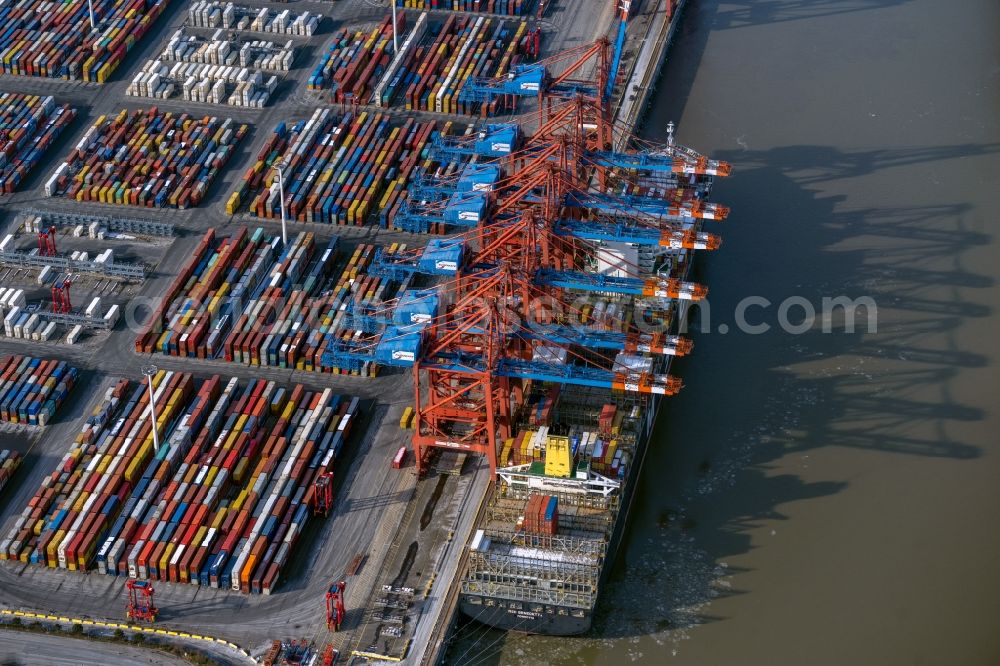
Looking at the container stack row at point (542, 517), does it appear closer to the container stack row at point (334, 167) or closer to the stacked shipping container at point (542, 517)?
the stacked shipping container at point (542, 517)

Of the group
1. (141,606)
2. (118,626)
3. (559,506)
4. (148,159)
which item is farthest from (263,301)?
(118,626)

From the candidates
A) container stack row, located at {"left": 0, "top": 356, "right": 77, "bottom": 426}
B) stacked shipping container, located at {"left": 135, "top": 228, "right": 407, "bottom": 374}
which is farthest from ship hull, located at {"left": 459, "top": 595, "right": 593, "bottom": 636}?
container stack row, located at {"left": 0, "top": 356, "right": 77, "bottom": 426}

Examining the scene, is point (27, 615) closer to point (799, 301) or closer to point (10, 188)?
point (10, 188)

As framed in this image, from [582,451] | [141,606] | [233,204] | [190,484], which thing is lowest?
[141,606]

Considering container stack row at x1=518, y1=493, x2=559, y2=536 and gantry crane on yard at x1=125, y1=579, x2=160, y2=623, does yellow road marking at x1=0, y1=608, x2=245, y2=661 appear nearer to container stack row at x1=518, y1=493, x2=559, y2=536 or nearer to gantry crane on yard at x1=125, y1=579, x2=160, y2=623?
gantry crane on yard at x1=125, y1=579, x2=160, y2=623

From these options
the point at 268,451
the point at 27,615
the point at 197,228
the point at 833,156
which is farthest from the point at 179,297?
→ the point at 833,156

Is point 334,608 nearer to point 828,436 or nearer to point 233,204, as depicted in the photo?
point 828,436
